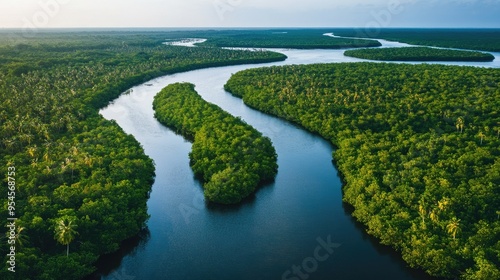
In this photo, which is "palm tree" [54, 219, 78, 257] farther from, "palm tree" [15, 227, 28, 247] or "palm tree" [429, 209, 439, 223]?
"palm tree" [429, 209, 439, 223]

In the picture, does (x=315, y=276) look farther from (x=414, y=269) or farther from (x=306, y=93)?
(x=306, y=93)

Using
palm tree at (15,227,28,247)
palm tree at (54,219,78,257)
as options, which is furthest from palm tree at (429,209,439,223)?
palm tree at (15,227,28,247)

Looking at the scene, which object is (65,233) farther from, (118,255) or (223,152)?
(223,152)

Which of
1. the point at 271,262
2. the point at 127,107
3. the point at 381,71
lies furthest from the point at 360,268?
the point at 381,71

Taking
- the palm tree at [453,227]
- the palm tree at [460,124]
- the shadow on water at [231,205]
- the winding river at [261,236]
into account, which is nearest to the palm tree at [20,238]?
the winding river at [261,236]

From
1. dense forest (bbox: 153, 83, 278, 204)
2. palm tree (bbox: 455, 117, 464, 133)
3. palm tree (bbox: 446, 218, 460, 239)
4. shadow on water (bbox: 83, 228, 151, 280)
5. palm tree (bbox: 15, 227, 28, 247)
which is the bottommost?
shadow on water (bbox: 83, 228, 151, 280)

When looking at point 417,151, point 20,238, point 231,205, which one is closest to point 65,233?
point 20,238
